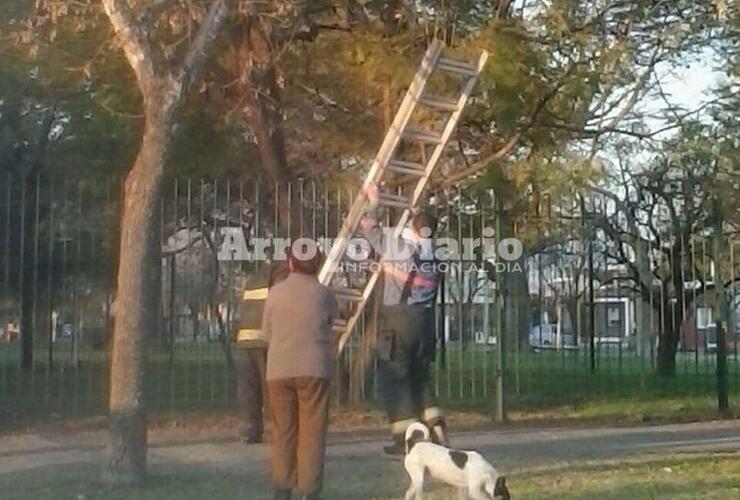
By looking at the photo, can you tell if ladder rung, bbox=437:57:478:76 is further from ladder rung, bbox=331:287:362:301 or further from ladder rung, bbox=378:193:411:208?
ladder rung, bbox=331:287:362:301

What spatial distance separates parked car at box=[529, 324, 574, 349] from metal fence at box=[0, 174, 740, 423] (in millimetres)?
35

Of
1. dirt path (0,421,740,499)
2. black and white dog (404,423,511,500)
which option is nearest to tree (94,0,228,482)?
dirt path (0,421,740,499)

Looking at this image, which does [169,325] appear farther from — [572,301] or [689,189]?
[689,189]

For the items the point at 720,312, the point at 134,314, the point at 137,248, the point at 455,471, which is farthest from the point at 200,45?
the point at 720,312

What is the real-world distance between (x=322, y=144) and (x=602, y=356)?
531 cm

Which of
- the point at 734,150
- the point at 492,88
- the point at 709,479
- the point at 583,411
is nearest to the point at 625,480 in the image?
the point at 709,479

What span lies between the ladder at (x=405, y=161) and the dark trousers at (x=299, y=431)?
5.52 m

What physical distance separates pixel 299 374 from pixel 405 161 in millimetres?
7704

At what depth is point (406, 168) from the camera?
1702 cm

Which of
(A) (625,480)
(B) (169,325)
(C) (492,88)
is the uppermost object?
(C) (492,88)

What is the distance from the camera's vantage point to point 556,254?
1909 cm

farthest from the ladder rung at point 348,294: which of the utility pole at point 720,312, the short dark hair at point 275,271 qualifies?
the utility pole at point 720,312

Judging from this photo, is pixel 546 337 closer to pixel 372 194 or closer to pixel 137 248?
pixel 372 194

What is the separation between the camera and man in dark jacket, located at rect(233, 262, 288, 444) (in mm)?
13984
